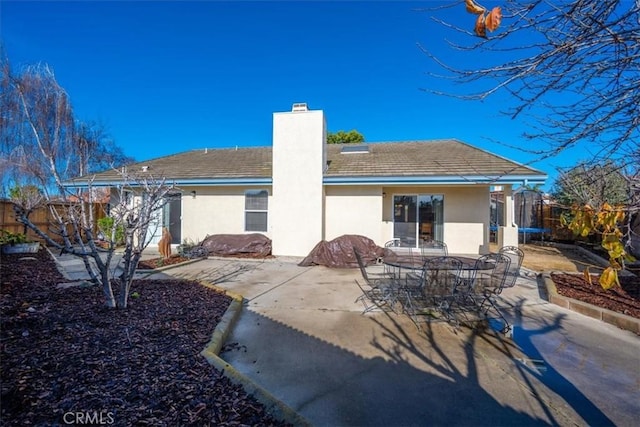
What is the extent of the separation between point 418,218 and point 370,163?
9.43 ft

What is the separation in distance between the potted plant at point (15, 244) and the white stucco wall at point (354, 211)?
1016 cm

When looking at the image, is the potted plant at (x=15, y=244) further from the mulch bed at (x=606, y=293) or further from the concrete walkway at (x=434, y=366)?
the mulch bed at (x=606, y=293)

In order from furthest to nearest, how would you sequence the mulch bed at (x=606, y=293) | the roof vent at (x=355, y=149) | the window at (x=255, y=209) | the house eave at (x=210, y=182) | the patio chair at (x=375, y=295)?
the roof vent at (x=355, y=149) → the window at (x=255, y=209) → the house eave at (x=210, y=182) → the patio chair at (x=375, y=295) → the mulch bed at (x=606, y=293)

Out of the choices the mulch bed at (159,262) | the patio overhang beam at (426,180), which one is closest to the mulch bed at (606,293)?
the patio overhang beam at (426,180)

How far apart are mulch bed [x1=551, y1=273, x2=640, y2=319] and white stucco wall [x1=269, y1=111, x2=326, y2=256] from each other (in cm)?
684

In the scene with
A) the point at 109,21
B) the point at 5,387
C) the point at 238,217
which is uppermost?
the point at 109,21

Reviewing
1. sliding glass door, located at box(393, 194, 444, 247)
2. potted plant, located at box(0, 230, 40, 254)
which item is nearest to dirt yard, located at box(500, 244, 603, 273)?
sliding glass door, located at box(393, 194, 444, 247)

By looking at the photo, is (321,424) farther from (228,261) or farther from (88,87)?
(88,87)

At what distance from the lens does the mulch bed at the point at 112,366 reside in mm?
2053

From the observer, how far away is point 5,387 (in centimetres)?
216

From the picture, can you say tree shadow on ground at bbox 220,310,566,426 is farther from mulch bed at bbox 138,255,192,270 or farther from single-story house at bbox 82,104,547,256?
single-story house at bbox 82,104,547,256

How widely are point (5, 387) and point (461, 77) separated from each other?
184 inches

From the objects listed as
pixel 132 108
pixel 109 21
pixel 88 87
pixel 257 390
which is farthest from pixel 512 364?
pixel 132 108

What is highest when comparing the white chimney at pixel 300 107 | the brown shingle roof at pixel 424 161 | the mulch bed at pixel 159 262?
the white chimney at pixel 300 107
